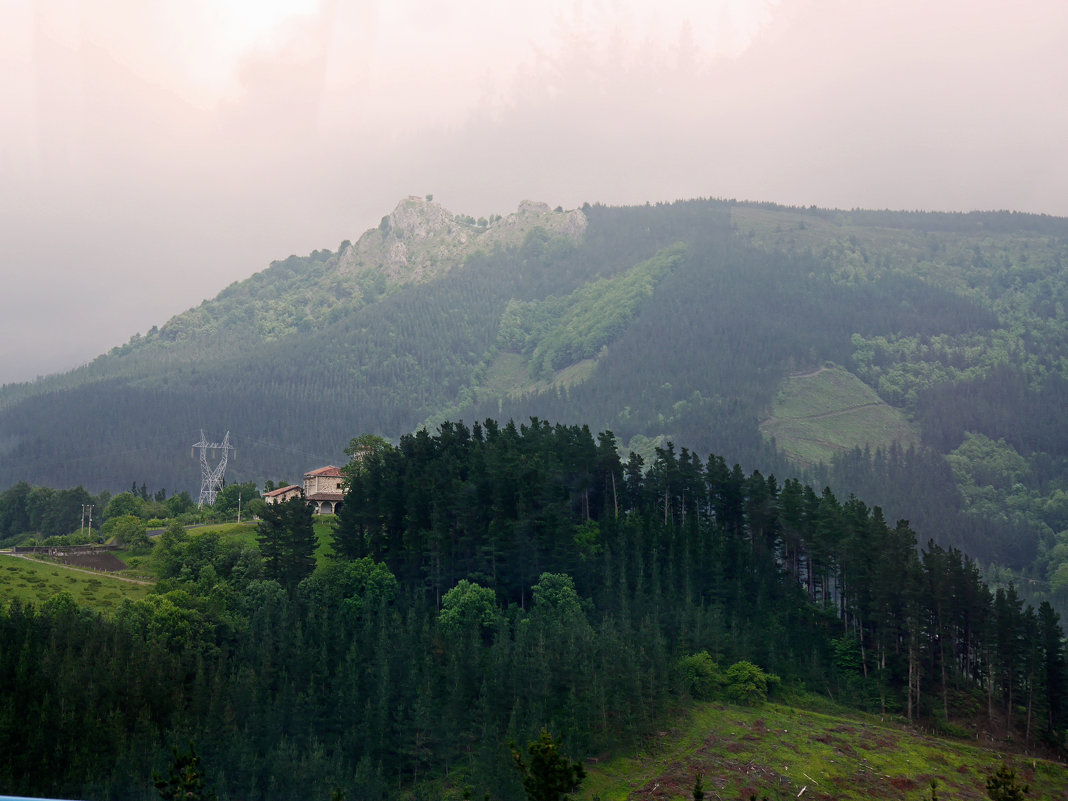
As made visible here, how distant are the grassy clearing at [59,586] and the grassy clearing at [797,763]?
2408 inches

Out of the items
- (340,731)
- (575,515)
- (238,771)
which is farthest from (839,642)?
(238,771)

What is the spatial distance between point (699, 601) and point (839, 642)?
17482 mm

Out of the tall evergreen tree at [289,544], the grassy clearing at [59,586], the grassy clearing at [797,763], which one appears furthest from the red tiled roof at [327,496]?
the grassy clearing at [797,763]

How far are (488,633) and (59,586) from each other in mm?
51791

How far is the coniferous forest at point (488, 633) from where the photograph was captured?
87.1 meters

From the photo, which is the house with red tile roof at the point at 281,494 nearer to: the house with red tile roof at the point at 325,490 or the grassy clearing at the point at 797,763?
the house with red tile roof at the point at 325,490

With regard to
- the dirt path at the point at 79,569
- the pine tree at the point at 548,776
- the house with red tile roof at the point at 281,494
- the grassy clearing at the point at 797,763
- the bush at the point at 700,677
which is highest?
the pine tree at the point at 548,776

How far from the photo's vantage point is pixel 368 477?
136 meters

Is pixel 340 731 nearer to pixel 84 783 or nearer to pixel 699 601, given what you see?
pixel 84 783

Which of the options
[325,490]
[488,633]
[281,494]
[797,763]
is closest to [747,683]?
[797,763]

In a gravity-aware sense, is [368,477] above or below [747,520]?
above

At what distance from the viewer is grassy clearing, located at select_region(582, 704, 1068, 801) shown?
84.7m

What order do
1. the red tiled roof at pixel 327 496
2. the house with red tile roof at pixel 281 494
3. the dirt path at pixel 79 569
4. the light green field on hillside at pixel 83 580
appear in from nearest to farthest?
the light green field on hillside at pixel 83 580
the dirt path at pixel 79 569
the red tiled roof at pixel 327 496
the house with red tile roof at pixel 281 494

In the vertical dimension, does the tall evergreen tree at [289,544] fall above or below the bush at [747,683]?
above
